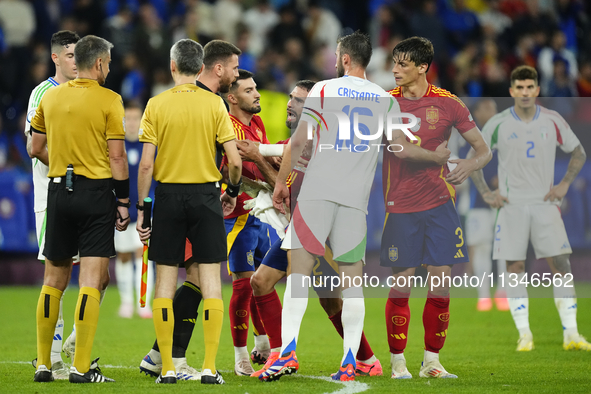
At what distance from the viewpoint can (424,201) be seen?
6203mm

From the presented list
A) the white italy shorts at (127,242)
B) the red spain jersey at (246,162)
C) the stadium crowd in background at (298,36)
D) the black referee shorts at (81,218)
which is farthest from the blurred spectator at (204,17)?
the black referee shorts at (81,218)

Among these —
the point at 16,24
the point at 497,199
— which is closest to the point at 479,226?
the point at 497,199

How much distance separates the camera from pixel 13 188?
12.7 m

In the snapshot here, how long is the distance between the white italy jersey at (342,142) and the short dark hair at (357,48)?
164 millimetres

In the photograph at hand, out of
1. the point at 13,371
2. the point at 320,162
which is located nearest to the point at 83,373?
the point at 13,371

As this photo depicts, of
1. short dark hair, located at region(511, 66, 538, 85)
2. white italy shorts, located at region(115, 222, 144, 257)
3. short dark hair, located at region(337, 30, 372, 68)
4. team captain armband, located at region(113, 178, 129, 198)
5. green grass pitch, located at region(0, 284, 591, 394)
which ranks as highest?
short dark hair, located at region(511, 66, 538, 85)

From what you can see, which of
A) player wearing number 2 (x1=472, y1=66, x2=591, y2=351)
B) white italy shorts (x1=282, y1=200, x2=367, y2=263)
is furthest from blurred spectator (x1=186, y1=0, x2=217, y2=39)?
white italy shorts (x1=282, y1=200, x2=367, y2=263)

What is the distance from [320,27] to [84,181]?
12.3 m

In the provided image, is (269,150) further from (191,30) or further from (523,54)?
(523,54)

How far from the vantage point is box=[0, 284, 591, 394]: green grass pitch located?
5395 millimetres

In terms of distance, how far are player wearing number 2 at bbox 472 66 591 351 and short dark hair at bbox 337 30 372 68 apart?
2668 mm

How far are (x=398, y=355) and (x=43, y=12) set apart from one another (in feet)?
40.0

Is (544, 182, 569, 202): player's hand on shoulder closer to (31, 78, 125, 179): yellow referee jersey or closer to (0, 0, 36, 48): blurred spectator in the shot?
(31, 78, 125, 179): yellow referee jersey

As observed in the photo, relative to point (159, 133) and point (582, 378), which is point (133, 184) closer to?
point (159, 133)
